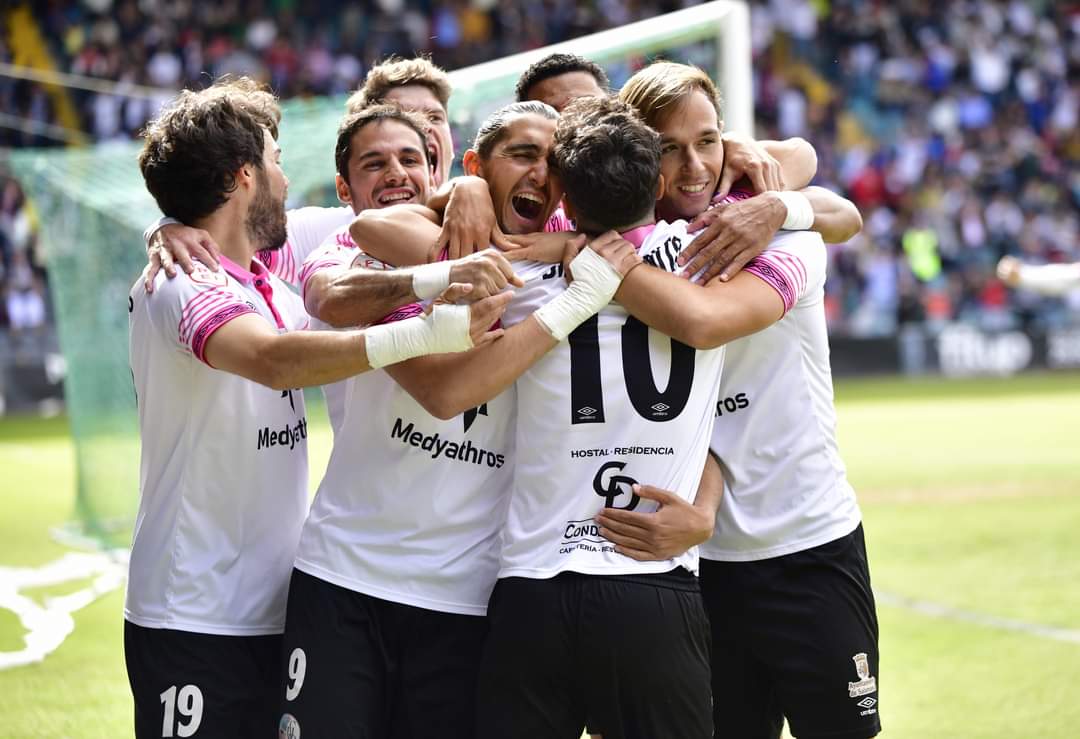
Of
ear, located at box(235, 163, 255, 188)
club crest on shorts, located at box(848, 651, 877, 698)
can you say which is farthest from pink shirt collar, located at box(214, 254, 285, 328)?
club crest on shorts, located at box(848, 651, 877, 698)

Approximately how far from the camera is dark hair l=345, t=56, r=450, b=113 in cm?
531

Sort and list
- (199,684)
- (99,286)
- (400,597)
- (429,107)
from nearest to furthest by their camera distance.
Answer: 1. (400,597)
2. (199,684)
3. (429,107)
4. (99,286)

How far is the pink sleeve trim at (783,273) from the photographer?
12.2 feet

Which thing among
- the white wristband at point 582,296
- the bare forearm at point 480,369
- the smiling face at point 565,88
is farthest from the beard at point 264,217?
the smiling face at point 565,88

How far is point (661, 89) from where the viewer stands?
3838 millimetres

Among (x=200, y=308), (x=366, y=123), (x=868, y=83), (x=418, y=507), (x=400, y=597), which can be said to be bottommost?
(x=400, y=597)

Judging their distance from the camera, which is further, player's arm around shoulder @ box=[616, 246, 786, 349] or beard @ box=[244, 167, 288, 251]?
beard @ box=[244, 167, 288, 251]

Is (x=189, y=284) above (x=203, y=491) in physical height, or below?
above

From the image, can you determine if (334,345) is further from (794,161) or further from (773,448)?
(794,161)

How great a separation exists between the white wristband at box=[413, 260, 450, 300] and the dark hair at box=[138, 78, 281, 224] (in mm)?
779

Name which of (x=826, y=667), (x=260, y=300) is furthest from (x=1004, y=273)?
(x=260, y=300)

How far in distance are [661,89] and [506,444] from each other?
3.70ft

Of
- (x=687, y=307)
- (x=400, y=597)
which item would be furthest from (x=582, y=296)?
(x=400, y=597)

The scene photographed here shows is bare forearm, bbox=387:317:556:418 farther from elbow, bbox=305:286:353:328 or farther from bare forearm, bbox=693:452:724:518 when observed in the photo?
bare forearm, bbox=693:452:724:518
